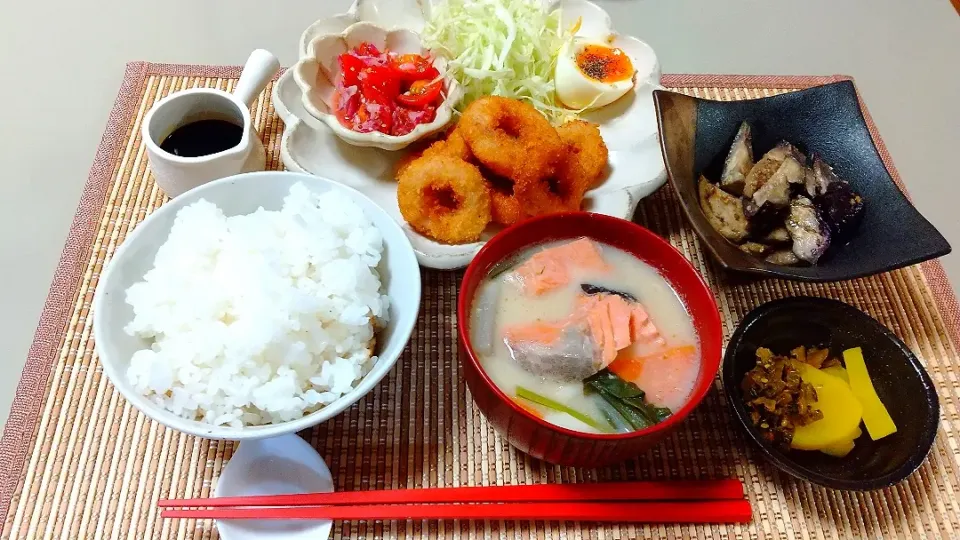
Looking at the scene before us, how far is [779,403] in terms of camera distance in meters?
1.56

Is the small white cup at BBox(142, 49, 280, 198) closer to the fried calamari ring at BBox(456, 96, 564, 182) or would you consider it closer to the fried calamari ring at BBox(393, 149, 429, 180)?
the fried calamari ring at BBox(393, 149, 429, 180)

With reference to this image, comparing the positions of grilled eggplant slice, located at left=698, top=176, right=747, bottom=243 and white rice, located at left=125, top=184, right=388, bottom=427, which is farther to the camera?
grilled eggplant slice, located at left=698, top=176, right=747, bottom=243

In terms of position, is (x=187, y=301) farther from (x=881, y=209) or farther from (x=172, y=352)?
(x=881, y=209)

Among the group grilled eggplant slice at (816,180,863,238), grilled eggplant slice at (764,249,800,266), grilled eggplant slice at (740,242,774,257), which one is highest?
grilled eggplant slice at (816,180,863,238)

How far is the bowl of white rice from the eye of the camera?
1.39m

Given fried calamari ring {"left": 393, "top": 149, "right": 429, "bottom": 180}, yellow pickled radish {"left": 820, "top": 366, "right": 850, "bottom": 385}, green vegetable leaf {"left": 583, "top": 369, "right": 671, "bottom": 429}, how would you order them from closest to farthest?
green vegetable leaf {"left": 583, "top": 369, "right": 671, "bottom": 429}
yellow pickled radish {"left": 820, "top": 366, "right": 850, "bottom": 385}
fried calamari ring {"left": 393, "top": 149, "right": 429, "bottom": 180}

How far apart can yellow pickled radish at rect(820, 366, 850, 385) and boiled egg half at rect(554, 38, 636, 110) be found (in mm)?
1128

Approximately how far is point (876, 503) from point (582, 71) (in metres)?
1.57

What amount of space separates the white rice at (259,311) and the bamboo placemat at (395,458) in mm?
244

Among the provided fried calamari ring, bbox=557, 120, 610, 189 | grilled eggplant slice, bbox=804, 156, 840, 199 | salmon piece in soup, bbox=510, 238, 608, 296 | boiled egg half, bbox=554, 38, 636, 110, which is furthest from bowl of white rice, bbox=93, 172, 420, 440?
grilled eggplant slice, bbox=804, 156, 840, 199

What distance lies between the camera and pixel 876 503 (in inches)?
63.9

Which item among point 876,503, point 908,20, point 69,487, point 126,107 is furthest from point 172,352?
point 908,20

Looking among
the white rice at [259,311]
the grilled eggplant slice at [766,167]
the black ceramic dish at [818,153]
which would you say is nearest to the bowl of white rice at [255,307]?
the white rice at [259,311]

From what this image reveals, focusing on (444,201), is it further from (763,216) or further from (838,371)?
(838,371)
